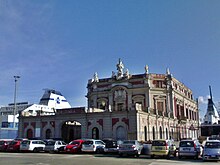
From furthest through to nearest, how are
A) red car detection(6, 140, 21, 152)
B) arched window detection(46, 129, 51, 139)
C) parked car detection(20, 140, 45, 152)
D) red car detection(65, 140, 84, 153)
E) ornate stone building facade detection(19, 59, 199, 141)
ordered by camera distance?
arched window detection(46, 129, 51, 139)
ornate stone building facade detection(19, 59, 199, 141)
red car detection(6, 140, 21, 152)
parked car detection(20, 140, 45, 152)
red car detection(65, 140, 84, 153)

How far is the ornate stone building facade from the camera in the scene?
3788 cm

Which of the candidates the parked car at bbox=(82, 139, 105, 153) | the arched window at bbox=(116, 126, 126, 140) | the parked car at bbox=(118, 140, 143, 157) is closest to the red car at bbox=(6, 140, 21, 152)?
the parked car at bbox=(82, 139, 105, 153)

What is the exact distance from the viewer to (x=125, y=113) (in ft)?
123

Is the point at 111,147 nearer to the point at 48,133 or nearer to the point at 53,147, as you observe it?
the point at 53,147

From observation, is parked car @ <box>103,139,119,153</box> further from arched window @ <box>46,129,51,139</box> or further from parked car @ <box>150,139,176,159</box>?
arched window @ <box>46,129,51,139</box>

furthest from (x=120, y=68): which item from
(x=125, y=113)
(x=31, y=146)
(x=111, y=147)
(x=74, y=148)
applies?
(x=111, y=147)

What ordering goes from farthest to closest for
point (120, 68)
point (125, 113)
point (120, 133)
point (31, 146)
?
point (120, 68)
point (120, 133)
point (125, 113)
point (31, 146)

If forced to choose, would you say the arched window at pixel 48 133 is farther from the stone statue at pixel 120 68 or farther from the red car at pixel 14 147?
the stone statue at pixel 120 68

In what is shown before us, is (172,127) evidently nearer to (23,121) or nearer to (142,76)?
(142,76)

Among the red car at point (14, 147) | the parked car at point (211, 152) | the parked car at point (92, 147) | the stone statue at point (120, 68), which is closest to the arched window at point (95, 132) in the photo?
the parked car at point (92, 147)

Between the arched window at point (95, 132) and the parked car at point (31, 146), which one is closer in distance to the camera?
the parked car at point (31, 146)

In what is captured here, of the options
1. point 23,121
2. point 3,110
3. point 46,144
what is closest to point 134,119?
point 46,144

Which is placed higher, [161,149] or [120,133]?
[120,133]

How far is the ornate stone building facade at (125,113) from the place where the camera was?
37875 mm
